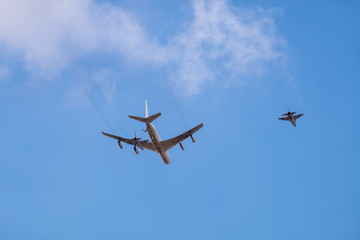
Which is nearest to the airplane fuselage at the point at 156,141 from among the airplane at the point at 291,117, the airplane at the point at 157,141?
the airplane at the point at 157,141

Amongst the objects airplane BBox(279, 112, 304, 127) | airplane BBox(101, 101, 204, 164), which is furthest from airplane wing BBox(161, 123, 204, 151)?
airplane BBox(279, 112, 304, 127)

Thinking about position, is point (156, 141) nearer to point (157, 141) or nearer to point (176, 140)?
point (157, 141)

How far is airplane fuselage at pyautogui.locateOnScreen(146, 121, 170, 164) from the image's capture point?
75188 mm

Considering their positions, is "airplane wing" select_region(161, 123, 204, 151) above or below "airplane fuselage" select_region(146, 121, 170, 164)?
above

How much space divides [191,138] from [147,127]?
429 inches

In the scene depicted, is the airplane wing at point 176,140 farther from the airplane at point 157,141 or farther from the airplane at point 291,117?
the airplane at point 291,117

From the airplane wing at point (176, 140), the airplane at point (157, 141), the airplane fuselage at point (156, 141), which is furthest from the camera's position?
the airplane wing at point (176, 140)

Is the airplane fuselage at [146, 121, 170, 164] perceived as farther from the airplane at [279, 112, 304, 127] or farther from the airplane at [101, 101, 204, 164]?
the airplane at [279, 112, 304, 127]

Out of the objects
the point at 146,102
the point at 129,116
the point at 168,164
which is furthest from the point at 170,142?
the point at 129,116

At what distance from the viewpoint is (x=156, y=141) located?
78.6 meters

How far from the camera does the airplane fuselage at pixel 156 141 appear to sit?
247ft

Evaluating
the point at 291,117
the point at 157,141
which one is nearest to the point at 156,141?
the point at 157,141

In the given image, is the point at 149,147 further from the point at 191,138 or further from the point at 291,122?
the point at 291,122

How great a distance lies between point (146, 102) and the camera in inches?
3228
